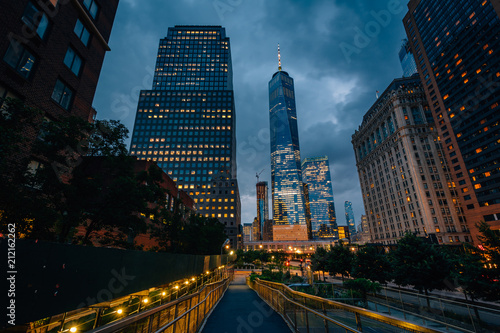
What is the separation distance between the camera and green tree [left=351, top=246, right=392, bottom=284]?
3088 cm

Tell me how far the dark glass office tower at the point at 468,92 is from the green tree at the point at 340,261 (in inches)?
2582

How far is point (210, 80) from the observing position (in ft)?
456

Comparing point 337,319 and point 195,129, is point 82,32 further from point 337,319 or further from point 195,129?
point 195,129

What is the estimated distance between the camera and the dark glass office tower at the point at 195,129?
111688mm

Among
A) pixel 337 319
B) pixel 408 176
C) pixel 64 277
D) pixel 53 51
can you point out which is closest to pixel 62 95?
pixel 53 51

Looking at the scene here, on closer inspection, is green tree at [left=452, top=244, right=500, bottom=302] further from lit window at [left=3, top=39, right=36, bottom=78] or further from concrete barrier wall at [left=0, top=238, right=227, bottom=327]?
lit window at [left=3, top=39, right=36, bottom=78]

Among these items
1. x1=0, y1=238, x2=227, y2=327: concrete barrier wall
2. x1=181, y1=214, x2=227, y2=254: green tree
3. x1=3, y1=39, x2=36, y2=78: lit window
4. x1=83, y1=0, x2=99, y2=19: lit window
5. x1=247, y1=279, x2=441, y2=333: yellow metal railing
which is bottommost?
x1=247, y1=279, x2=441, y2=333: yellow metal railing

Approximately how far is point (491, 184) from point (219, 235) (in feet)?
289

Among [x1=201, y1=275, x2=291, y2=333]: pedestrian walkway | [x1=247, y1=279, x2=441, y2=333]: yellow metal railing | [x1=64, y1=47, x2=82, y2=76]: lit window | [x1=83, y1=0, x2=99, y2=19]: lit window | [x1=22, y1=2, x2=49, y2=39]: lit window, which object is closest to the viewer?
[x1=247, y1=279, x2=441, y2=333]: yellow metal railing

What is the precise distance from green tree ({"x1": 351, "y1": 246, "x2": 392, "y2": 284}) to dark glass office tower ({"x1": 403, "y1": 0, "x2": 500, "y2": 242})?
6627 cm

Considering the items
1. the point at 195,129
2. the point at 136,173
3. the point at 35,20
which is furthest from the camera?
the point at 195,129

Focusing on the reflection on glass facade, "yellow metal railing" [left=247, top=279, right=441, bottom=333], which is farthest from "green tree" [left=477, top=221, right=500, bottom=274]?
the reflection on glass facade

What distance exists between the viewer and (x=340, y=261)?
120ft

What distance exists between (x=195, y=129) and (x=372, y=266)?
10789cm
